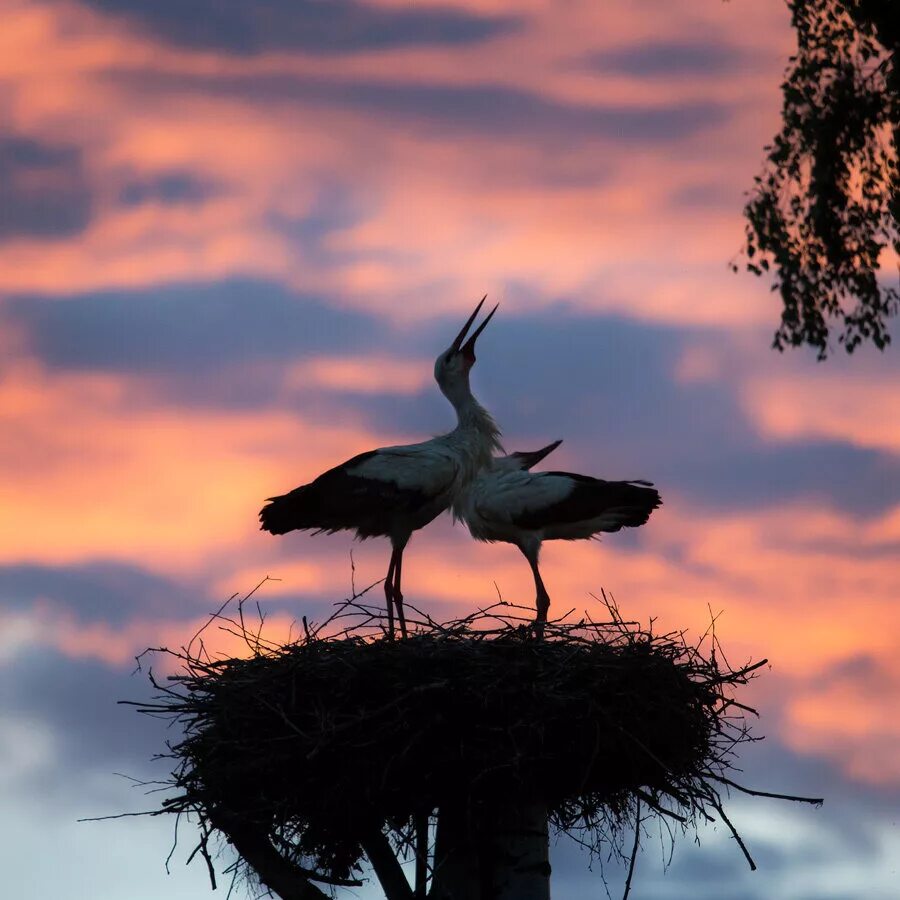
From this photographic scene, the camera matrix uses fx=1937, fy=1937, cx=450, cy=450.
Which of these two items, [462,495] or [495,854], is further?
[462,495]

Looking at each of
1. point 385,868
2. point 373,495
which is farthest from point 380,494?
point 385,868

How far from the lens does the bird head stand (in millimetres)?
14516

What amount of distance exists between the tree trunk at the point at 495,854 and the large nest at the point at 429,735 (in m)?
0.10

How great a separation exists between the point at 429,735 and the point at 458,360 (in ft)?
17.9

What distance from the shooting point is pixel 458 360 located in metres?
14.6

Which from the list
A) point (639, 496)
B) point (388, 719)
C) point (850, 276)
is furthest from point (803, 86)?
point (388, 719)

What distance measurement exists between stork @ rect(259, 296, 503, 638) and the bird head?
2.15ft

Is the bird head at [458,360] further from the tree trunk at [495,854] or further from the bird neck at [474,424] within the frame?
the tree trunk at [495,854]

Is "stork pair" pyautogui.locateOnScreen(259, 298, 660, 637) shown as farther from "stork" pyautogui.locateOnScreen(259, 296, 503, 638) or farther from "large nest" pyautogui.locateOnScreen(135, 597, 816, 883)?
"large nest" pyautogui.locateOnScreen(135, 597, 816, 883)

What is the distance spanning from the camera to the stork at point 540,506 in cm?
1395

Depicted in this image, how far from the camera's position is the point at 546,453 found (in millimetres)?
14875

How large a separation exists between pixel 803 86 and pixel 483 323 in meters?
3.31

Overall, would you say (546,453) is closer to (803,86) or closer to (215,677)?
(803,86)

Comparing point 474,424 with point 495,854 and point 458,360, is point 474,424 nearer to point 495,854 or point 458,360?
point 458,360
